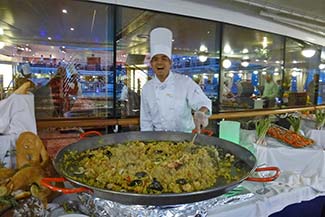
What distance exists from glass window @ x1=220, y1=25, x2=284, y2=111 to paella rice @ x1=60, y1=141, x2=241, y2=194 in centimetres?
313

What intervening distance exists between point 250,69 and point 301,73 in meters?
1.75

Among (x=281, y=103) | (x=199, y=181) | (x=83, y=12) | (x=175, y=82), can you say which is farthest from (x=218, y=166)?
(x=281, y=103)

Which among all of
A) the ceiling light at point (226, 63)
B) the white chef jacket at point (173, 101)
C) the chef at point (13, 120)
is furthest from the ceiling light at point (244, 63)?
the chef at point (13, 120)

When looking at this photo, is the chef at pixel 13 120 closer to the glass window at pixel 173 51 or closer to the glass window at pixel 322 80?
the glass window at pixel 173 51

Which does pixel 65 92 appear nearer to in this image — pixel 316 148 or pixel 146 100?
pixel 146 100

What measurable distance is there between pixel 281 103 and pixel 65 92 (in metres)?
4.11

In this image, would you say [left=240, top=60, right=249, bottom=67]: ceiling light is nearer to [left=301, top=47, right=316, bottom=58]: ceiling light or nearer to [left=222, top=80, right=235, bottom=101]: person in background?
[left=222, top=80, right=235, bottom=101]: person in background

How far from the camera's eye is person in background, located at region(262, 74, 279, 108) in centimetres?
517

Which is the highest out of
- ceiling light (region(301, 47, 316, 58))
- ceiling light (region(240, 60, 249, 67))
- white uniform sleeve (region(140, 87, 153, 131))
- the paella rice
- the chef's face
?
ceiling light (region(301, 47, 316, 58))

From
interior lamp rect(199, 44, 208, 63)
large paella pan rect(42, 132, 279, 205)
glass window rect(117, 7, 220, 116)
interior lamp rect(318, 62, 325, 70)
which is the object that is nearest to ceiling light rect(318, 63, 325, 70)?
interior lamp rect(318, 62, 325, 70)

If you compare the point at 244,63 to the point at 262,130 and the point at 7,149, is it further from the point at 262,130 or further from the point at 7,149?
the point at 7,149

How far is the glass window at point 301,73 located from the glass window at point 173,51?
2.05 meters

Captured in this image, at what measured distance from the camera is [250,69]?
5039 mm

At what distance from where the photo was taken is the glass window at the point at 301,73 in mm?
5535
